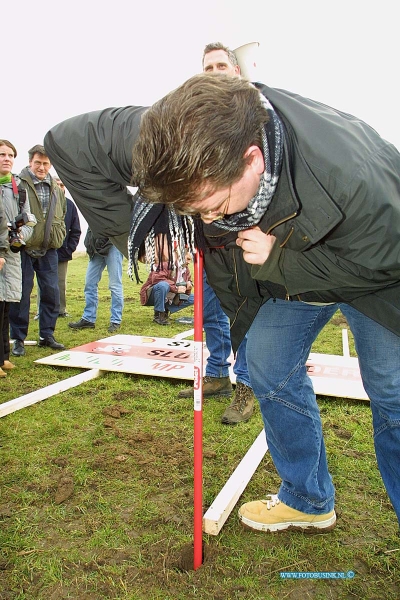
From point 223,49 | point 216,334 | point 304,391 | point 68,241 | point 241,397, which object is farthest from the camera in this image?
point 68,241

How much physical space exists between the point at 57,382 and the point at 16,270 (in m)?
1.25

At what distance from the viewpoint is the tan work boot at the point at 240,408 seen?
3285 mm

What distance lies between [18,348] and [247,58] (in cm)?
346

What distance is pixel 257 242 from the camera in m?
1.62

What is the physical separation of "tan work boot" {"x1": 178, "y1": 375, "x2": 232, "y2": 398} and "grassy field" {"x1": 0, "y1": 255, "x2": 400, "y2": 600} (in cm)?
10

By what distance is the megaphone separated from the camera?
3.41m

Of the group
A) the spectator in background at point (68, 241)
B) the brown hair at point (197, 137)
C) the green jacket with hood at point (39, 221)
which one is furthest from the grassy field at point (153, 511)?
the spectator in background at point (68, 241)

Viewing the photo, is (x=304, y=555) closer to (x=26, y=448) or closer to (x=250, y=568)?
(x=250, y=568)

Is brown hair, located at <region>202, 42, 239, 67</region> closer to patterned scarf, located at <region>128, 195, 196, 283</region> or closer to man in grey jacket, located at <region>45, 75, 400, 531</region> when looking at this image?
man in grey jacket, located at <region>45, 75, 400, 531</region>

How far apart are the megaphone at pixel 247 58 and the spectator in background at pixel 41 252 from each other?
2.51 m

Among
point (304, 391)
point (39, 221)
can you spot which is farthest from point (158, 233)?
point (39, 221)

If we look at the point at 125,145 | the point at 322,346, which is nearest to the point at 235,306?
the point at 125,145

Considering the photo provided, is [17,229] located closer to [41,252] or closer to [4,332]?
[41,252]

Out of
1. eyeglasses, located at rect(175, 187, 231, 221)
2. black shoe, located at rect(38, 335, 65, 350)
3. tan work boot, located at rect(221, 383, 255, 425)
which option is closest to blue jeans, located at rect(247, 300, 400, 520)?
eyeglasses, located at rect(175, 187, 231, 221)
